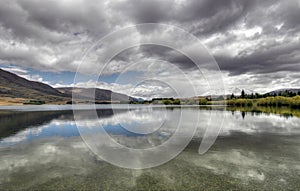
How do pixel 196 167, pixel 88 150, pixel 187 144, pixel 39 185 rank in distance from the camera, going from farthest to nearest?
pixel 187 144 < pixel 88 150 < pixel 196 167 < pixel 39 185

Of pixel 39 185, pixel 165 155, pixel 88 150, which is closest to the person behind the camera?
pixel 39 185

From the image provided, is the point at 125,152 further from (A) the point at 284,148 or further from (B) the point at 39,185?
(A) the point at 284,148

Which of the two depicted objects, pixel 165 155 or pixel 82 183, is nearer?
pixel 82 183

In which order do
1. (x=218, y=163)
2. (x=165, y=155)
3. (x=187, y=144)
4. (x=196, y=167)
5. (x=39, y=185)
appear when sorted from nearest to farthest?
(x=39, y=185) < (x=196, y=167) < (x=218, y=163) < (x=165, y=155) < (x=187, y=144)

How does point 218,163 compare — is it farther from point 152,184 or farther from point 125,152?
point 125,152

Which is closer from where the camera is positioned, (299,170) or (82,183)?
(82,183)

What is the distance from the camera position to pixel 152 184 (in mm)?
10703

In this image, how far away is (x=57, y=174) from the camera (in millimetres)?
12250

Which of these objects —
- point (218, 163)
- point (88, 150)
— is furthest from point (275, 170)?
point (88, 150)

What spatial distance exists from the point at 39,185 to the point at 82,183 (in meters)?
2.37

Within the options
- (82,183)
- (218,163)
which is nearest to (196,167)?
(218,163)

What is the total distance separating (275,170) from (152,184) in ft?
29.6

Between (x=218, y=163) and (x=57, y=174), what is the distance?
468 inches

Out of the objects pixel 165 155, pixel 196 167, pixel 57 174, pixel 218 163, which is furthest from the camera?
pixel 165 155
